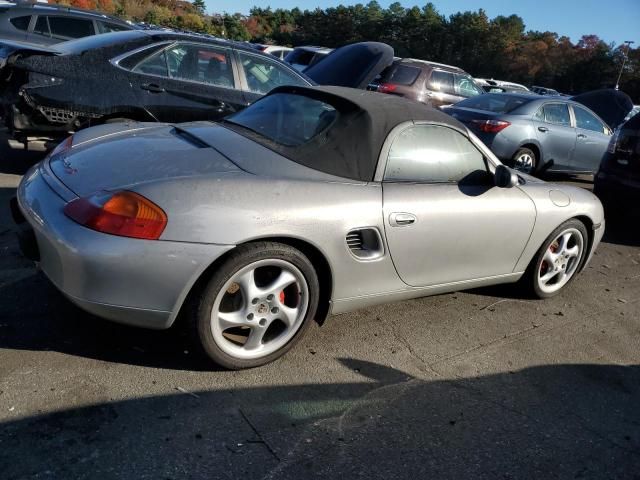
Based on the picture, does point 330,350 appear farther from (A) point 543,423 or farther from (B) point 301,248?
(A) point 543,423

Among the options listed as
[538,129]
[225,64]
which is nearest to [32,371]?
[225,64]

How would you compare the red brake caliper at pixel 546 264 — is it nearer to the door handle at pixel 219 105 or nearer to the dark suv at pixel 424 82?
the door handle at pixel 219 105

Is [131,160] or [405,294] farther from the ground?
[131,160]

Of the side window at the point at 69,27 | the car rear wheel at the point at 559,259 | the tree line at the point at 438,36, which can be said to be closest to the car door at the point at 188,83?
the car rear wheel at the point at 559,259

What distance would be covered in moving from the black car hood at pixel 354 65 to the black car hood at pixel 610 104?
25.9 ft

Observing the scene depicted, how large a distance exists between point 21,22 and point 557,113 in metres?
9.25

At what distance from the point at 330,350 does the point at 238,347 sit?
1.93 feet

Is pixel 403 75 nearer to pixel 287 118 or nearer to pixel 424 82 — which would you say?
pixel 424 82

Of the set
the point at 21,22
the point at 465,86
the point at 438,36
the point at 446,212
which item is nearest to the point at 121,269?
the point at 446,212

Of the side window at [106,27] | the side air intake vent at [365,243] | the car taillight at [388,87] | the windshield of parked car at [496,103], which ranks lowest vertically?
the side air intake vent at [365,243]

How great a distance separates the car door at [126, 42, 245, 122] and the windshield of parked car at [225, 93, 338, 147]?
223cm

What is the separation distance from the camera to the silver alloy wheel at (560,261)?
419 centimetres

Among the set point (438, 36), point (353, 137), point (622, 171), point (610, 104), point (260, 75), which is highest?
point (438, 36)

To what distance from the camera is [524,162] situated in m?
8.59
